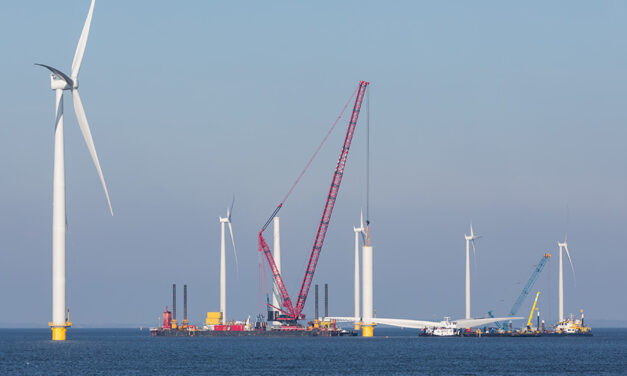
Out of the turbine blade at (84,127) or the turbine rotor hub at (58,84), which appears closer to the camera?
the turbine blade at (84,127)

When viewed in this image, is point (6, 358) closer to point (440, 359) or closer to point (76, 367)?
point (76, 367)

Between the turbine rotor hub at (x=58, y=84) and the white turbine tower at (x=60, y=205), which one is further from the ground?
the turbine rotor hub at (x=58, y=84)

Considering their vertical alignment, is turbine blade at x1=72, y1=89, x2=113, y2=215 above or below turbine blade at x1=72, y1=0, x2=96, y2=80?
below

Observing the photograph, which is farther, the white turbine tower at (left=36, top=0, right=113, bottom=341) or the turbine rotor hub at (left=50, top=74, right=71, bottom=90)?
the turbine rotor hub at (left=50, top=74, right=71, bottom=90)

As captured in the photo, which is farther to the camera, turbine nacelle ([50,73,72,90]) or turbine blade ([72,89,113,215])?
turbine nacelle ([50,73,72,90])

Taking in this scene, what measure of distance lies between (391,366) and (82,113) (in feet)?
190

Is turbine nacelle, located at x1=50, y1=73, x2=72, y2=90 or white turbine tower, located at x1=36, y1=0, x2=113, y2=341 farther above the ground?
turbine nacelle, located at x1=50, y1=73, x2=72, y2=90

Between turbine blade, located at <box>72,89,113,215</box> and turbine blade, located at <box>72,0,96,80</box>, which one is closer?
turbine blade, located at <box>72,89,113,215</box>

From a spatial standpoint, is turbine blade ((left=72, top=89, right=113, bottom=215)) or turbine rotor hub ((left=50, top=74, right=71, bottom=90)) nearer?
turbine blade ((left=72, top=89, right=113, bottom=215))

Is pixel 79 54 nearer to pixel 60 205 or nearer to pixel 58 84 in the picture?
pixel 58 84

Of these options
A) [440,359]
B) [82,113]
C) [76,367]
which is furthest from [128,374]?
[440,359]

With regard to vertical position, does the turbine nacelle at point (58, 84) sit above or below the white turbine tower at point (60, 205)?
above

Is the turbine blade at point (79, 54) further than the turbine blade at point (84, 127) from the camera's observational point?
Yes

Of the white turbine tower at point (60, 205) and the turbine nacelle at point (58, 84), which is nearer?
the white turbine tower at point (60, 205)
